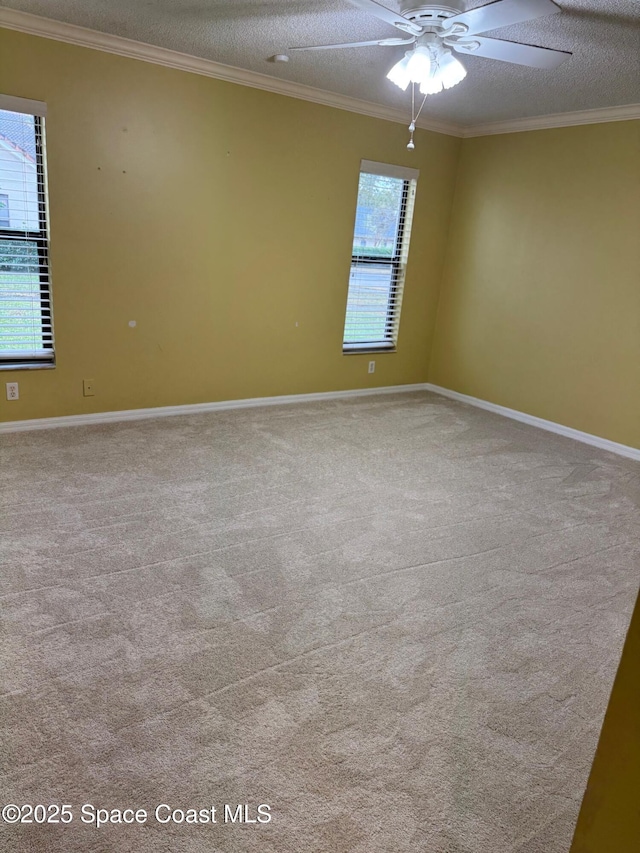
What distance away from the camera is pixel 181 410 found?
4.72 metres

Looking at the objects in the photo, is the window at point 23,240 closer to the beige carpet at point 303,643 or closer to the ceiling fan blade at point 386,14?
the beige carpet at point 303,643

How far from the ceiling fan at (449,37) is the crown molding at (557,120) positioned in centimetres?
193

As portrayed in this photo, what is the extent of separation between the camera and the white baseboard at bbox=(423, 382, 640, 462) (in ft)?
15.4

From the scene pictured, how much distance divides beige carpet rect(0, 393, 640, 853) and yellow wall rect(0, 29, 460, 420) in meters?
0.79

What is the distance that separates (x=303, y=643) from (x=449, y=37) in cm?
269

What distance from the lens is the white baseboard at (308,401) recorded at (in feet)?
13.8

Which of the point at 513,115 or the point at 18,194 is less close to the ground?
the point at 513,115

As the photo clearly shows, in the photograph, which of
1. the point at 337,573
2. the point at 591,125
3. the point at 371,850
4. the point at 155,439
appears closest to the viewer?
the point at 371,850

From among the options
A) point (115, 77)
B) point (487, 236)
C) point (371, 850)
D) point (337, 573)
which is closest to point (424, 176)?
point (487, 236)

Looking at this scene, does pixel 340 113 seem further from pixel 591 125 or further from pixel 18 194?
pixel 18 194

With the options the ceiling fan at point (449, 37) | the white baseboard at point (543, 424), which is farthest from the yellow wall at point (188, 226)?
the ceiling fan at point (449, 37)

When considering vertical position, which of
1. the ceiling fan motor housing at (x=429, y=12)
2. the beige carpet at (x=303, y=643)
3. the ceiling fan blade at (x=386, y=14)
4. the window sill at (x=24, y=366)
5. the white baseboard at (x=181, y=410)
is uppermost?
the ceiling fan motor housing at (x=429, y=12)

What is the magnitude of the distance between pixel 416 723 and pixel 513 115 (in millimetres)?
4725

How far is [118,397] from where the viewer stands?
440 cm
